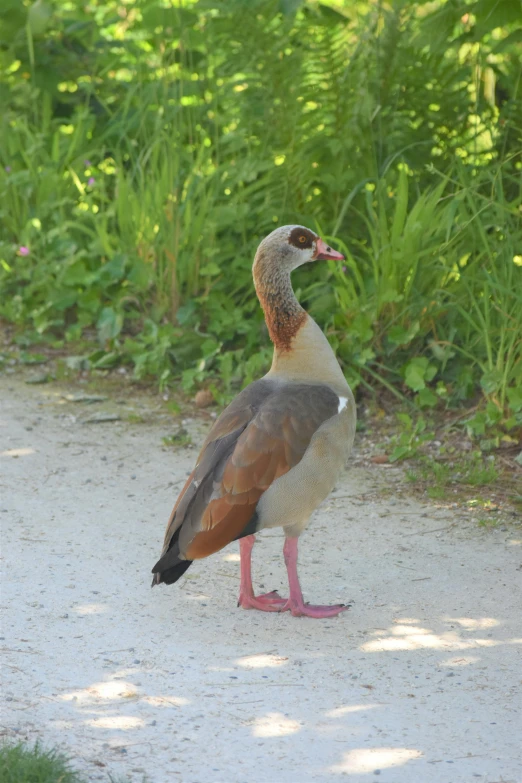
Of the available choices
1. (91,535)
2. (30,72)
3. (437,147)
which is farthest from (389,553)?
(30,72)

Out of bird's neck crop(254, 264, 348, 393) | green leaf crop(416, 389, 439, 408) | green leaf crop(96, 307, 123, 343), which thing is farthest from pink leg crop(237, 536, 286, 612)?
green leaf crop(96, 307, 123, 343)

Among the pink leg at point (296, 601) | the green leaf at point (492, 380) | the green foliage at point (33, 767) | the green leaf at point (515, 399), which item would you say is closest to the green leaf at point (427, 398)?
the green leaf at point (492, 380)

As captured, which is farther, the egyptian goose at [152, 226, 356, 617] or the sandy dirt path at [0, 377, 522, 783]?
the egyptian goose at [152, 226, 356, 617]

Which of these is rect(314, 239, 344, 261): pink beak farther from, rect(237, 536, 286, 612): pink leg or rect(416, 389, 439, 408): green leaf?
rect(416, 389, 439, 408): green leaf

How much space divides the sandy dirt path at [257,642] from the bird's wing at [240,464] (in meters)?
0.37

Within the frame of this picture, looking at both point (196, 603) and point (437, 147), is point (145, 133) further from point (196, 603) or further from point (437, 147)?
point (196, 603)

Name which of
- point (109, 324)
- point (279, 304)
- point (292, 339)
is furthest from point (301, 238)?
point (109, 324)

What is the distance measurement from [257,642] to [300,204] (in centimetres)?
373

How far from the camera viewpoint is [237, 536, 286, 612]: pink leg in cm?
427

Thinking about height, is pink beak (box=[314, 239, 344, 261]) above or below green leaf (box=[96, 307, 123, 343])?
above

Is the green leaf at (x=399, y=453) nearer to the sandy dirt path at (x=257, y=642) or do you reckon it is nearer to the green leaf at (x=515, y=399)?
the sandy dirt path at (x=257, y=642)

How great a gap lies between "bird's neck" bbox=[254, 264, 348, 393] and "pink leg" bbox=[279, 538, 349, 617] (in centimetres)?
71

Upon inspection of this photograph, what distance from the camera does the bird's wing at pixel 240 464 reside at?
4035 mm

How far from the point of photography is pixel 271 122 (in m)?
7.10
